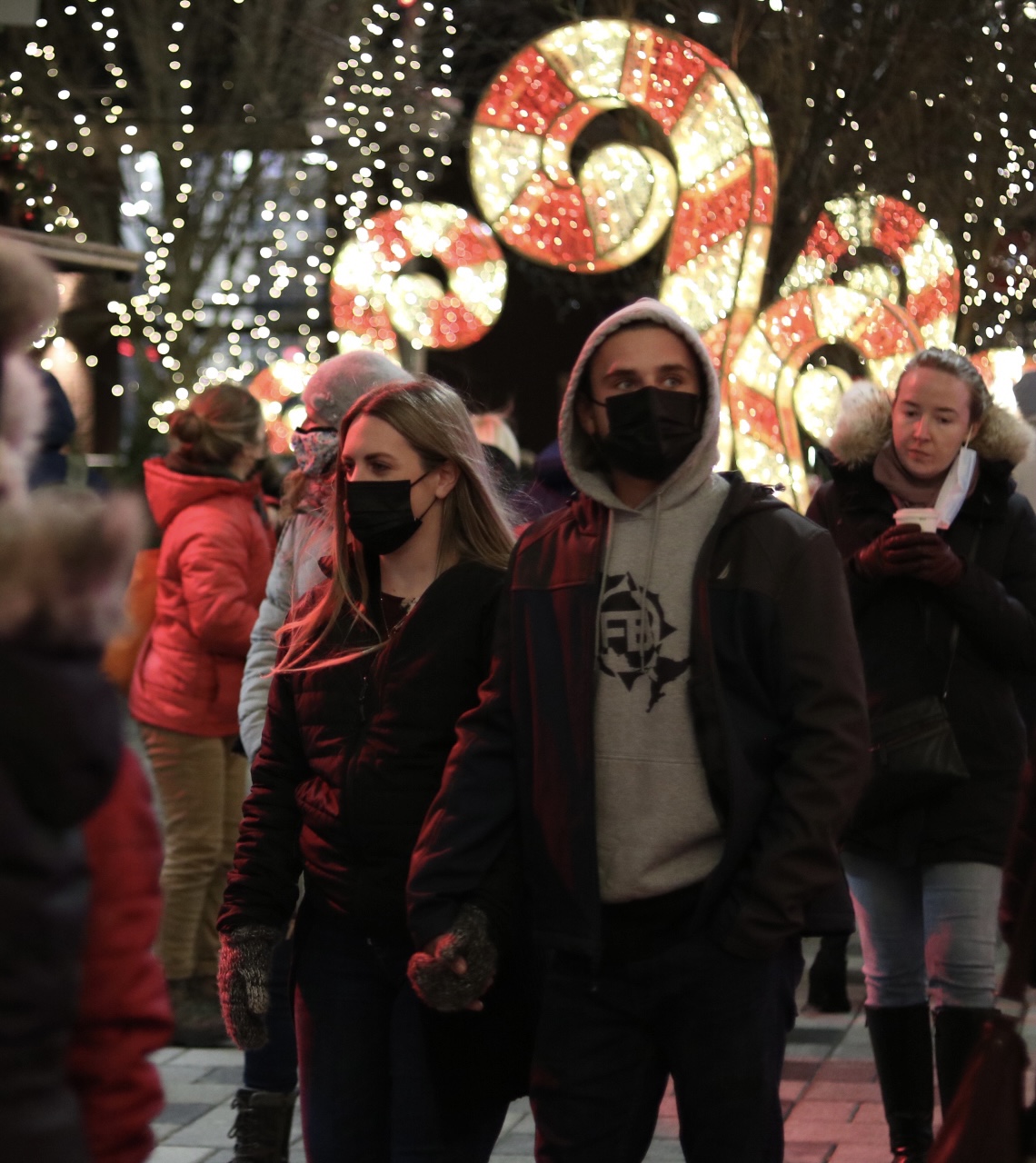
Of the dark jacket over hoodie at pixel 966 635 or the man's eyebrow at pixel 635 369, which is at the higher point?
the man's eyebrow at pixel 635 369

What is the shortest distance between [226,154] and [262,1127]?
55.9 feet

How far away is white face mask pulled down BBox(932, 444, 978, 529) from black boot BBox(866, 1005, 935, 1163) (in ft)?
4.24

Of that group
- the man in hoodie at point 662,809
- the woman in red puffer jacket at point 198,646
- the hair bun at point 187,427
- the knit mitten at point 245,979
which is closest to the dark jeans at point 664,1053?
the man in hoodie at point 662,809

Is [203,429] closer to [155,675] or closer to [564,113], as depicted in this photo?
[155,675]

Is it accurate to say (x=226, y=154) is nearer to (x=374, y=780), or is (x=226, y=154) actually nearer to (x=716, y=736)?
Result: (x=374, y=780)

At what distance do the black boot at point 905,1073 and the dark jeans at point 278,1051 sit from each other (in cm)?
152

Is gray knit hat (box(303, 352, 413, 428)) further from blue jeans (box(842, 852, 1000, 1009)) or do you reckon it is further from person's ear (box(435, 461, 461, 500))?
blue jeans (box(842, 852, 1000, 1009))

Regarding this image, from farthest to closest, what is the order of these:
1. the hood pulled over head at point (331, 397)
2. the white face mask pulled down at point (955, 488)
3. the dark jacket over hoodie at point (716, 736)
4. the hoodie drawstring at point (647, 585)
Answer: the hood pulled over head at point (331, 397), the white face mask pulled down at point (955, 488), the hoodie drawstring at point (647, 585), the dark jacket over hoodie at point (716, 736)

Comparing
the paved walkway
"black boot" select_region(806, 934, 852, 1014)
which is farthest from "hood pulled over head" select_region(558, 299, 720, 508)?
"black boot" select_region(806, 934, 852, 1014)

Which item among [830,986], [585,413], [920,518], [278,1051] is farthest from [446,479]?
[830,986]

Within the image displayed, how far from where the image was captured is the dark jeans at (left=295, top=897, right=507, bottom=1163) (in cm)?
371

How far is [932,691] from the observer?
16.5ft

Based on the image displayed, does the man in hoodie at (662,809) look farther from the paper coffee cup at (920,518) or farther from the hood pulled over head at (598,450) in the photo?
the paper coffee cup at (920,518)

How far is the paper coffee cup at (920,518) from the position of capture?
16.4 ft
